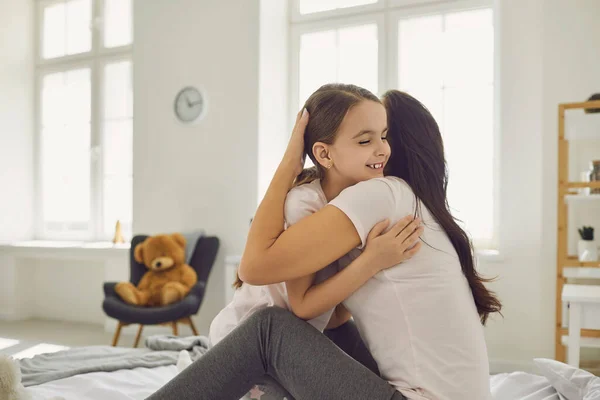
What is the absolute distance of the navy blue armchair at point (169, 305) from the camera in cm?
361

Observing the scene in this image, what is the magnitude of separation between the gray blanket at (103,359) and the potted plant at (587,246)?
2006mm

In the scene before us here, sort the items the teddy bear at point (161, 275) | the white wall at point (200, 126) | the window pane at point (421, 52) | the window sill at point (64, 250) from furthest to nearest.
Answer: the window sill at point (64, 250)
the white wall at point (200, 126)
the window pane at point (421, 52)
the teddy bear at point (161, 275)

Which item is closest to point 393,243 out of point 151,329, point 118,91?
point 151,329

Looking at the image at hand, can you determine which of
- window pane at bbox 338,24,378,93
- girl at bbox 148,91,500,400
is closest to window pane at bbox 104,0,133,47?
window pane at bbox 338,24,378,93

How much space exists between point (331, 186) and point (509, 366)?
8.33ft

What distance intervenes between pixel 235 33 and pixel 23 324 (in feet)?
10.5

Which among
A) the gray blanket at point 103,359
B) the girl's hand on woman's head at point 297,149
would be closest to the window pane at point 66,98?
the gray blanket at point 103,359

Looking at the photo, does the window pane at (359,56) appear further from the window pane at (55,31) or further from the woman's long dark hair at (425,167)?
the window pane at (55,31)

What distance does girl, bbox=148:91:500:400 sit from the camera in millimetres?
1190

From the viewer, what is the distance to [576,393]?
5.56 feet

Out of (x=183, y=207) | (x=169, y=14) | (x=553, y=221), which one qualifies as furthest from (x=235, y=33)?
(x=553, y=221)

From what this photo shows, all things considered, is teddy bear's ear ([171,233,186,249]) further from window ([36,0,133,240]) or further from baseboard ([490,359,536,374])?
baseboard ([490,359,536,374])

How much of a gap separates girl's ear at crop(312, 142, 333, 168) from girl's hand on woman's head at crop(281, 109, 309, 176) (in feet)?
0.15

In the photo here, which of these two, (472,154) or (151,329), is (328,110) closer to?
(472,154)
